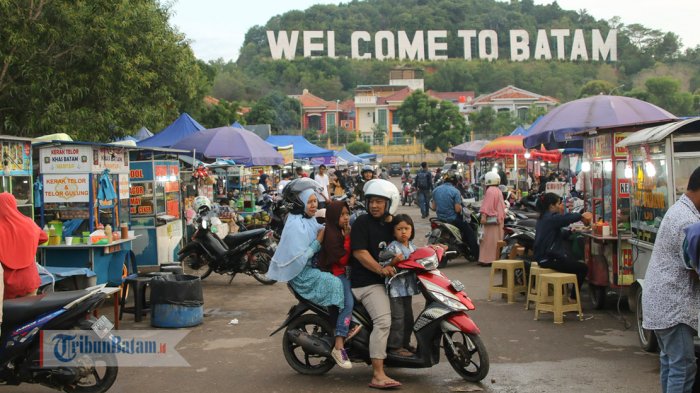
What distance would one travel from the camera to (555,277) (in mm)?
8133

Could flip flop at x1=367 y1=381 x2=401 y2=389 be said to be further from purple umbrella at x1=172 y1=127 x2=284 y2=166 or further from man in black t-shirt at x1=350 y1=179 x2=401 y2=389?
purple umbrella at x1=172 y1=127 x2=284 y2=166

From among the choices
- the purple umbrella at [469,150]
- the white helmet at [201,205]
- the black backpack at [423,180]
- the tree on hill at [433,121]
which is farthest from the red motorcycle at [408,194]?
the tree on hill at [433,121]

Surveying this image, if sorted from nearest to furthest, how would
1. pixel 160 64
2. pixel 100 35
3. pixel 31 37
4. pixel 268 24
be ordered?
pixel 31 37 < pixel 100 35 < pixel 160 64 < pixel 268 24

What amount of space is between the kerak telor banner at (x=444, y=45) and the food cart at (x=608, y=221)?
5172 inches

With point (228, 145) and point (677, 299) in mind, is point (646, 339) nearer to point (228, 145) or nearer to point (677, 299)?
point (677, 299)

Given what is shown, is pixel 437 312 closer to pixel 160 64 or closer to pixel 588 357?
pixel 588 357

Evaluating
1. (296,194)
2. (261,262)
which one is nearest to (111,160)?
(261,262)

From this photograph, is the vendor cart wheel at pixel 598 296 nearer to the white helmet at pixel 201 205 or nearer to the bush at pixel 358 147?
the white helmet at pixel 201 205

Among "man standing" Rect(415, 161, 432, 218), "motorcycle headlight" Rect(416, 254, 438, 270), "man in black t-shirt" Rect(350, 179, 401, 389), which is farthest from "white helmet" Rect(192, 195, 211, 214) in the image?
"man standing" Rect(415, 161, 432, 218)

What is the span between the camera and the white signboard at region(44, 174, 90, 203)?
956 cm

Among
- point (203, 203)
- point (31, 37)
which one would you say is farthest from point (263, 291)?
point (31, 37)

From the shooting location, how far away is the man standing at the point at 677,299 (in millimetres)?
4234

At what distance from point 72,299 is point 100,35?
978cm

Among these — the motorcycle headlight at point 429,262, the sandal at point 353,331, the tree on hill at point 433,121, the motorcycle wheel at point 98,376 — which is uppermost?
the tree on hill at point 433,121
